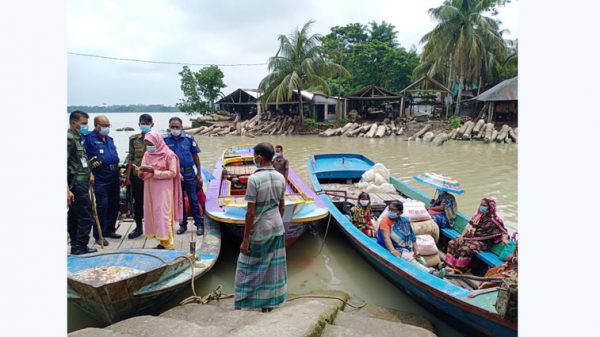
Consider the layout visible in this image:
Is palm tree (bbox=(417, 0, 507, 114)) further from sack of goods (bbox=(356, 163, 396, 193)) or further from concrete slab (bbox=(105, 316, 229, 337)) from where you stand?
concrete slab (bbox=(105, 316, 229, 337))

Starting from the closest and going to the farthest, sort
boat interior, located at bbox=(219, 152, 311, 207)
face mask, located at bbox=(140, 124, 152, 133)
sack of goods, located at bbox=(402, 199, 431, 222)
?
face mask, located at bbox=(140, 124, 152, 133)
sack of goods, located at bbox=(402, 199, 431, 222)
boat interior, located at bbox=(219, 152, 311, 207)

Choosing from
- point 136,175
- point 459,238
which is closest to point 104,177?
point 136,175

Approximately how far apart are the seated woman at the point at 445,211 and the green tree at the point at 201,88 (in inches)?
1144

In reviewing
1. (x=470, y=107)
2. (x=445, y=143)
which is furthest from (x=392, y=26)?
(x=445, y=143)

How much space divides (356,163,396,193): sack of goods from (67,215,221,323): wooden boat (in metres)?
4.52

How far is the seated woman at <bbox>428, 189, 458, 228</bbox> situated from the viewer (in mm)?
5613

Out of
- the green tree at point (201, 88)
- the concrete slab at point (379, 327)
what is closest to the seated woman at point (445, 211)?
the concrete slab at point (379, 327)

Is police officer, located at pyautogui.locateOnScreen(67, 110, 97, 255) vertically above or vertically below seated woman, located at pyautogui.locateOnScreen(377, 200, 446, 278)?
above

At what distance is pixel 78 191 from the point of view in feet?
13.3

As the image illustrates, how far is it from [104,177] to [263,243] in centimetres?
267

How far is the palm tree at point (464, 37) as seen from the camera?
22078mm

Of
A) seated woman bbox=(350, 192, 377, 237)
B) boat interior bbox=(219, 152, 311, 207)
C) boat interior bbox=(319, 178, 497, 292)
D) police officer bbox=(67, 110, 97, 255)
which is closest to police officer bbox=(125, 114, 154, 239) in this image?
police officer bbox=(67, 110, 97, 255)

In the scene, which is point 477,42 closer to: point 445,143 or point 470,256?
point 445,143

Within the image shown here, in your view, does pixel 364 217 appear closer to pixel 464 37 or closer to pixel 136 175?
pixel 136 175
